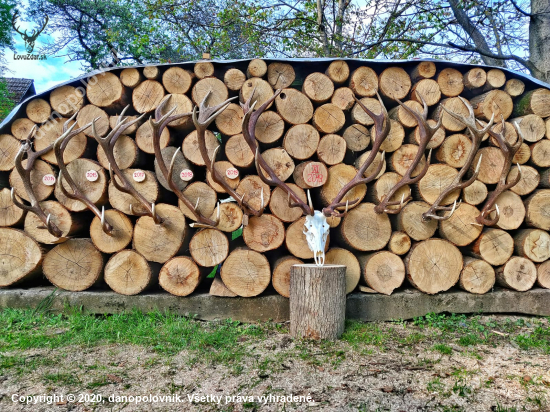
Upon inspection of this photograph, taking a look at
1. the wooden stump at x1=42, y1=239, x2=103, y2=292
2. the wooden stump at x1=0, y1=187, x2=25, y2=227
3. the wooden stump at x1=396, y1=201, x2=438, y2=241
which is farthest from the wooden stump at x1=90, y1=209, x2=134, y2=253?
the wooden stump at x1=396, y1=201, x2=438, y2=241

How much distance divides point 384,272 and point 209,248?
1664 millimetres

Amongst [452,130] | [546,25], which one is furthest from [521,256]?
[546,25]

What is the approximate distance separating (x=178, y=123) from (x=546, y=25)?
208 inches

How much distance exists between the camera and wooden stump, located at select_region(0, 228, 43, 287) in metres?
3.47

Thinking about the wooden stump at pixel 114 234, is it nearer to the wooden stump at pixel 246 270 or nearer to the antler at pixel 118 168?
the antler at pixel 118 168

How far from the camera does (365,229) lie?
11.3 ft

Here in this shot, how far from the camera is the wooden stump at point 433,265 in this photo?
3434 millimetres

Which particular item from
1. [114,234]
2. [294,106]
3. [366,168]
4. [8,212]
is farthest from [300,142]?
[8,212]

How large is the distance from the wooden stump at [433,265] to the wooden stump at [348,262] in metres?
0.49

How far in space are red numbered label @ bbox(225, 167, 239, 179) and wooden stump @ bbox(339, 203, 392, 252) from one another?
111 centimetres

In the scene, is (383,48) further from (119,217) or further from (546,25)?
(119,217)

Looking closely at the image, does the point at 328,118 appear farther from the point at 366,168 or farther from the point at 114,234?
the point at 114,234

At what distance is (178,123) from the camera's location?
3521 mm

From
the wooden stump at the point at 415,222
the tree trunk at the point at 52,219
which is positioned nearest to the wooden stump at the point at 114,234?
the tree trunk at the point at 52,219
